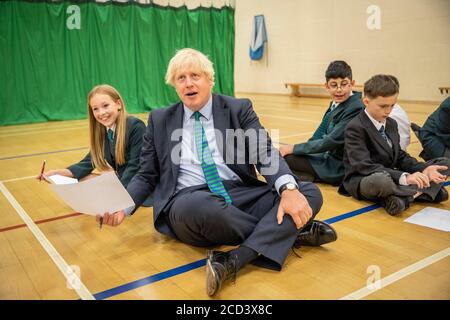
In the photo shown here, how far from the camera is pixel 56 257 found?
1803mm

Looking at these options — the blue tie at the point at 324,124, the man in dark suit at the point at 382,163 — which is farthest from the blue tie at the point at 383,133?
the blue tie at the point at 324,124

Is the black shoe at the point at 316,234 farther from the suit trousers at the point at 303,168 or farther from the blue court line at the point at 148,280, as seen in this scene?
the suit trousers at the point at 303,168

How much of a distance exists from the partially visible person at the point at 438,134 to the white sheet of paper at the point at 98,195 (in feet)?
8.14

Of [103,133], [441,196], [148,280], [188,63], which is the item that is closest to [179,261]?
[148,280]

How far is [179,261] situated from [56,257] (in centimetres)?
57

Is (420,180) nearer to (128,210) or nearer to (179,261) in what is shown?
(179,261)

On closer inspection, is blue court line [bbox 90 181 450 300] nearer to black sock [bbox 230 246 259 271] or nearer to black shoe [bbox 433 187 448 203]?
black sock [bbox 230 246 259 271]

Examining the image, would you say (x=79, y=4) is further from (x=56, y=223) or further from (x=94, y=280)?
(x=94, y=280)

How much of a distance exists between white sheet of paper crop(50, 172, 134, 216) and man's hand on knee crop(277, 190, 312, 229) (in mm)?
638

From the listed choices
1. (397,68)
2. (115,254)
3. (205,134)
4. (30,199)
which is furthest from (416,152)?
→ (397,68)

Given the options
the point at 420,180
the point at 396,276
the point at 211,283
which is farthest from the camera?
the point at 420,180

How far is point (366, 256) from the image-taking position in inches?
67.7

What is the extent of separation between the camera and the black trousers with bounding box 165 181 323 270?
157 centimetres
